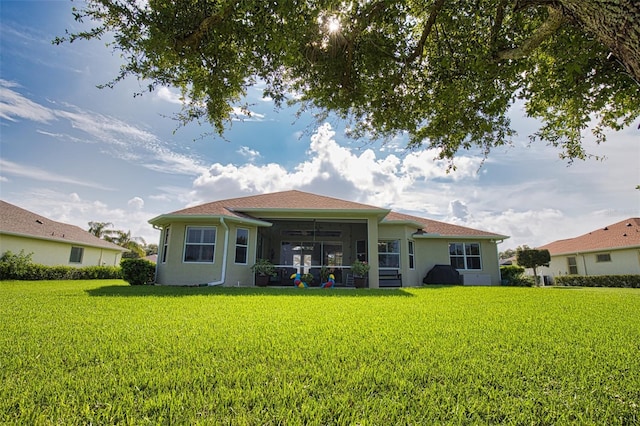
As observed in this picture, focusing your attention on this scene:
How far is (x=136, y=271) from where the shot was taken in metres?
13.7

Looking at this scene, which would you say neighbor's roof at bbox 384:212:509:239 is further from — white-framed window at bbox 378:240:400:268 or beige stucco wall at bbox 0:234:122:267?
beige stucco wall at bbox 0:234:122:267

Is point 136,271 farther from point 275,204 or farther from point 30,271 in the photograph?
point 30,271

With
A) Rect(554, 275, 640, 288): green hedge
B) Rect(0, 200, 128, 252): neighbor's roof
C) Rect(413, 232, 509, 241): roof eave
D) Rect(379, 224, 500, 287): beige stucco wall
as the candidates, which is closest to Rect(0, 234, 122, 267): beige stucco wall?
Rect(0, 200, 128, 252): neighbor's roof

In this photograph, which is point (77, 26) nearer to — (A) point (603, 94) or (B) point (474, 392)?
(B) point (474, 392)

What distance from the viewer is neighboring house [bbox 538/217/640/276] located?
779 inches

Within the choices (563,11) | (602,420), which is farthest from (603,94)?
(602,420)

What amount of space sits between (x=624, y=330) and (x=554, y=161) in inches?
154

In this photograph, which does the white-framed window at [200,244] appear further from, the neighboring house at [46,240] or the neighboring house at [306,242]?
the neighboring house at [46,240]

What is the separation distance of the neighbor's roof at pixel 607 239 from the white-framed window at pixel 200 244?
83.1 ft

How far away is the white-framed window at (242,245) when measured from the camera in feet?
45.7

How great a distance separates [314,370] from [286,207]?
1189 cm

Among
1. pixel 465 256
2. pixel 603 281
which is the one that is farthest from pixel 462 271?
pixel 603 281

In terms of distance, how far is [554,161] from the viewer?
281 inches

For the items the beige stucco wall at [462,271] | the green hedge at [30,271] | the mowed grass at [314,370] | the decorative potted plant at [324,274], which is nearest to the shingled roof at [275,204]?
the decorative potted plant at [324,274]
